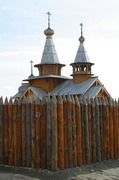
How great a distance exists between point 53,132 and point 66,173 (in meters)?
1.15

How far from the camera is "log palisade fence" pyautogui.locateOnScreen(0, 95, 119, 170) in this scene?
809cm

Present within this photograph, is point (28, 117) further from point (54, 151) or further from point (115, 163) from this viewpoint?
point (115, 163)

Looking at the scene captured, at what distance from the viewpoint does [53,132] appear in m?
7.99

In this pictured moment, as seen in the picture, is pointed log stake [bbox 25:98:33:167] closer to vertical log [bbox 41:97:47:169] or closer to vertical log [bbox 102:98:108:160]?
vertical log [bbox 41:97:47:169]

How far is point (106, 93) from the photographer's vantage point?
3050 cm

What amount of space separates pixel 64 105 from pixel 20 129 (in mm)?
1512

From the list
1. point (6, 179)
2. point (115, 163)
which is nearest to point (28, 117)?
point (6, 179)

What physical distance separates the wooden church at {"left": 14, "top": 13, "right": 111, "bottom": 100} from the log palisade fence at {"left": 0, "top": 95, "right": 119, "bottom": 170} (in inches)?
805

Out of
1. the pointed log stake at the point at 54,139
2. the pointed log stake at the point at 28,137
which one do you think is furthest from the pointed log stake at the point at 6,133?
the pointed log stake at the point at 54,139

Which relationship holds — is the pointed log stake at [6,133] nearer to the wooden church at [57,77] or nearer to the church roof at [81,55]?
the wooden church at [57,77]

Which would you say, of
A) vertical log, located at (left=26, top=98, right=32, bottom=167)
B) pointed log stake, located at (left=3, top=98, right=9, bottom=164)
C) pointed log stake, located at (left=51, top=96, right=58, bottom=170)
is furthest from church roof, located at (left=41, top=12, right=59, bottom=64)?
pointed log stake, located at (left=51, top=96, right=58, bottom=170)

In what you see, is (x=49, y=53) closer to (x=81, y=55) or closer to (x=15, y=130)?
(x=81, y=55)

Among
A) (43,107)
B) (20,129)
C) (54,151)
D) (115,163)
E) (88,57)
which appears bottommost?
A: (115,163)

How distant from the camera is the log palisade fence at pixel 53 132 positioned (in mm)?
8086
